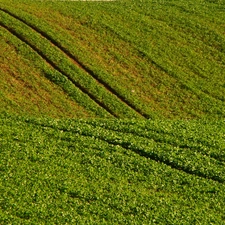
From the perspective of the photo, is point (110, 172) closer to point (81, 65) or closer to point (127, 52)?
point (81, 65)

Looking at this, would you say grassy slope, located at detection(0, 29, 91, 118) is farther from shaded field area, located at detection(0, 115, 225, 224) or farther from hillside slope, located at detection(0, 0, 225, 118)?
shaded field area, located at detection(0, 115, 225, 224)

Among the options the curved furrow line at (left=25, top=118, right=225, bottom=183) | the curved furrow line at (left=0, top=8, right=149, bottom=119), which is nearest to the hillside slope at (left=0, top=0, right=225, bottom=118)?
the curved furrow line at (left=0, top=8, right=149, bottom=119)

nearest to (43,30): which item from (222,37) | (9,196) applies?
(222,37)

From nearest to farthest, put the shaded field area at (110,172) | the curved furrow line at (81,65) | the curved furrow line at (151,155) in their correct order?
the shaded field area at (110,172), the curved furrow line at (151,155), the curved furrow line at (81,65)

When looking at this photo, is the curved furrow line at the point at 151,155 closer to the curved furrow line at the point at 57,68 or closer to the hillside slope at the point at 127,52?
the hillside slope at the point at 127,52

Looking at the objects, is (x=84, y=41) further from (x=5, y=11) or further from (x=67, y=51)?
(x=5, y=11)

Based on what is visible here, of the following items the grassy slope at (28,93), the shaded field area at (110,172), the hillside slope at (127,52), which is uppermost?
the hillside slope at (127,52)

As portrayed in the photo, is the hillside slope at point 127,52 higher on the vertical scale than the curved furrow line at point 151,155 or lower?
higher

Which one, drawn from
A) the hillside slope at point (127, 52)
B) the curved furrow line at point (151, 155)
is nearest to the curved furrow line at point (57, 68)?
the hillside slope at point (127, 52)
